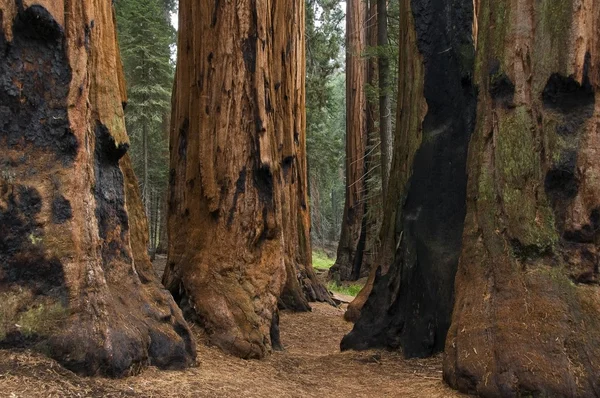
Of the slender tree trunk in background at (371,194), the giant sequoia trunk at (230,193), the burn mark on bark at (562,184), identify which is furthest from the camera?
the slender tree trunk in background at (371,194)

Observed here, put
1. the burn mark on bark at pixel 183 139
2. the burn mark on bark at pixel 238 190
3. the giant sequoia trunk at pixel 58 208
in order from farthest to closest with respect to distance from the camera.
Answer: the burn mark on bark at pixel 183 139 < the burn mark on bark at pixel 238 190 < the giant sequoia trunk at pixel 58 208

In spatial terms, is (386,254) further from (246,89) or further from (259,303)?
(246,89)

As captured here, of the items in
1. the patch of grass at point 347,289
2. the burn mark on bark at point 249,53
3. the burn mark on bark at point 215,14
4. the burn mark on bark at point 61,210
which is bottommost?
the patch of grass at point 347,289

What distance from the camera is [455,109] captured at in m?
6.27

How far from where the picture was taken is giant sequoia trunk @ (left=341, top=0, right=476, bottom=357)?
582cm

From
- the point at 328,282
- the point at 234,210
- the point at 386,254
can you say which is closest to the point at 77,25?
the point at 234,210

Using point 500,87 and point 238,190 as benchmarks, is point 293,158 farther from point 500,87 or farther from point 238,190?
point 500,87

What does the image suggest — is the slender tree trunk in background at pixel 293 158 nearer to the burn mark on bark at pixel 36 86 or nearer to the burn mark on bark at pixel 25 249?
the burn mark on bark at pixel 36 86

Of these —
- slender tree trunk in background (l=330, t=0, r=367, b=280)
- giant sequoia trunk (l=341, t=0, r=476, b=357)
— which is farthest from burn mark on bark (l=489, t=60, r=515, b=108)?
slender tree trunk in background (l=330, t=0, r=367, b=280)

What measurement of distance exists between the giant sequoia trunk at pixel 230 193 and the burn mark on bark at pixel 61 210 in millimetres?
2661

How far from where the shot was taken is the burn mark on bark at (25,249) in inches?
132

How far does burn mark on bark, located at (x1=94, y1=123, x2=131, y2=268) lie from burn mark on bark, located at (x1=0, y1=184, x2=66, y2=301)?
2.08 ft

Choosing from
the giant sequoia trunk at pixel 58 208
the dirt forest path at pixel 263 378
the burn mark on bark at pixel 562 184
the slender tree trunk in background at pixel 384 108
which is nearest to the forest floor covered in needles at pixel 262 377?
the dirt forest path at pixel 263 378

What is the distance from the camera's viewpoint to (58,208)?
349cm
